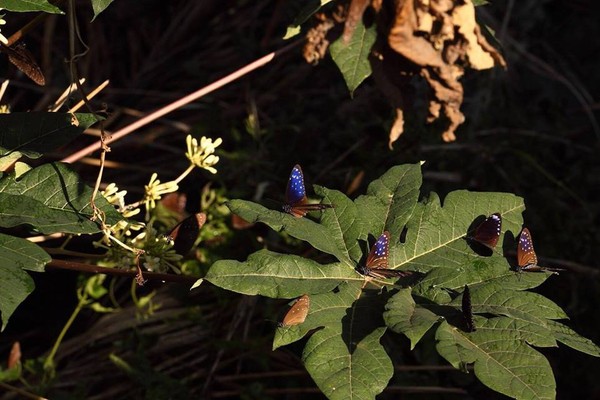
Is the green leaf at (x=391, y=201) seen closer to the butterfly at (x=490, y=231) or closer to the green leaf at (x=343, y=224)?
the green leaf at (x=343, y=224)

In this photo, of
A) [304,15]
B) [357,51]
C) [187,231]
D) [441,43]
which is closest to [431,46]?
[441,43]

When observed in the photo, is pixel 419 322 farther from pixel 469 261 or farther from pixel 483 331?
pixel 469 261

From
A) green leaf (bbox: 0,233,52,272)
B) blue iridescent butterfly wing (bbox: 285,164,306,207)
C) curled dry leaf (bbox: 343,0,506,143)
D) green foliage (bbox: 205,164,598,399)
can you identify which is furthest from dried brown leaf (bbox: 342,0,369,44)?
green leaf (bbox: 0,233,52,272)

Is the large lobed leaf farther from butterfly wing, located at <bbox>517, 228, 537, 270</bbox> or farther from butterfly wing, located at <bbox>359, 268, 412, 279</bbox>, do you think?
butterfly wing, located at <bbox>517, 228, 537, 270</bbox>

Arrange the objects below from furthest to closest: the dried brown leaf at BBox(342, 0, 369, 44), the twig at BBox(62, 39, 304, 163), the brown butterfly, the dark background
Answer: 1. the dark background
2. the dried brown leaf at BBox(342, 0, 369, 44)
3. the twig at BBox(62, 39, 304, 163)
4. the brown butterfly

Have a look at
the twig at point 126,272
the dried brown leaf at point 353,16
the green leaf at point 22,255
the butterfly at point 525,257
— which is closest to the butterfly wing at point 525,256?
the butterfly at point 525,257

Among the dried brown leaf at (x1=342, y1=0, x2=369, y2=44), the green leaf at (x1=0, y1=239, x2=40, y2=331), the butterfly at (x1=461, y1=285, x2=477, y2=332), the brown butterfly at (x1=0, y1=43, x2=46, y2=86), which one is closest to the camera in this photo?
the green leaf at (x1=0, y1=239, x2=40, y2=331)

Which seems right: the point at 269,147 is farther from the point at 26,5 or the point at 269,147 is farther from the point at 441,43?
the point at 26,5
